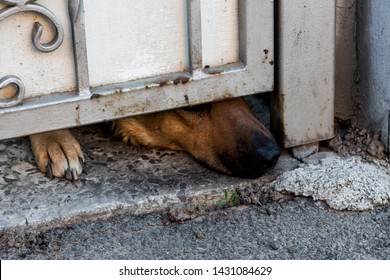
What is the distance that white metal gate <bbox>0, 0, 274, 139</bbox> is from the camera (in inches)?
119

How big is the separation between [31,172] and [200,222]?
68 cm

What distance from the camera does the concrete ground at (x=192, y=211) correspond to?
9.86ft

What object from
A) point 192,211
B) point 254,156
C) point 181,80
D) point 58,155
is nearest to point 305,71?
point 254,156

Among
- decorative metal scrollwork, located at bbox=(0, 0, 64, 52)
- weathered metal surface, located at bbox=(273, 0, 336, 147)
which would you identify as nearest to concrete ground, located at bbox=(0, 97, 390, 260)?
weathered metal surface, located at bbox=(273, 0, 336, 147)

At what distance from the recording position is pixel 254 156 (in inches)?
130

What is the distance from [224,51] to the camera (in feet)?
10.8

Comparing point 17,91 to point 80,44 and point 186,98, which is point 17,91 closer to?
point 80,44

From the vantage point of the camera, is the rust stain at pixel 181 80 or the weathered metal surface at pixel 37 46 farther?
the rust stain at pixel 181 80

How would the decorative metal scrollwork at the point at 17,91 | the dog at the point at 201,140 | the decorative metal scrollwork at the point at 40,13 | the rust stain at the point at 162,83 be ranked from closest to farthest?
the decorative metal scrollwork at the point at 40,13 → the decorative metal scrollwork at the point at 17,91 → the rust stain at the point at 162,83 → the dog at the point at 201,140

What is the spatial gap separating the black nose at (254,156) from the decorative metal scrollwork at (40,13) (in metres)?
0.77

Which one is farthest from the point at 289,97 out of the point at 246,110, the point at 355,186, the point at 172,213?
the point at 172,213

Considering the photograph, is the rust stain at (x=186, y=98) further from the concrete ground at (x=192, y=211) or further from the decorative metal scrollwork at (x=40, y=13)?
the decorative metal scrollwork at (x=40, y=13)

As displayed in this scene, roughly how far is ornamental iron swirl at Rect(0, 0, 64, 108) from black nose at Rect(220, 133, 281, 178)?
Answer: 30.1 inches

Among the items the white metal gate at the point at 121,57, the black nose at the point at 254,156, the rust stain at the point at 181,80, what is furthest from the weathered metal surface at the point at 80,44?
the black nose at the point at 254,156
